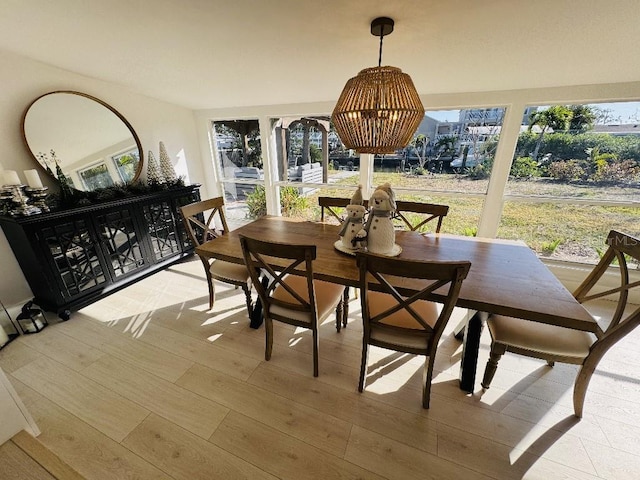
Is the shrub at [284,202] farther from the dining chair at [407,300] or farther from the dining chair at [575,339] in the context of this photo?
the dining chair at [575,339]

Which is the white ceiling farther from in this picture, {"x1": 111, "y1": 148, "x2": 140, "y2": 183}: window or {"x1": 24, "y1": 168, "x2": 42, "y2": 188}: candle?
{"x1": 24, "y1": 168, "x2": 42, "y2": 188}: candle

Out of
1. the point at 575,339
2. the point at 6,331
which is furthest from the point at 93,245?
the point at 575,339

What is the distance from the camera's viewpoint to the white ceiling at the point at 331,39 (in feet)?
4.38

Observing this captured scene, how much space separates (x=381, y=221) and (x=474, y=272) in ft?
1.89

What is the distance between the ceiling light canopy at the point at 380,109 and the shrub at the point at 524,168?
1967mm

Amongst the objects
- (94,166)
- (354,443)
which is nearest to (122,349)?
(354,443)

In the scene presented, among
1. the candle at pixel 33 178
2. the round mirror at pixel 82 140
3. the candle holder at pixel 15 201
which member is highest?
the round mirror at pixel 82 140

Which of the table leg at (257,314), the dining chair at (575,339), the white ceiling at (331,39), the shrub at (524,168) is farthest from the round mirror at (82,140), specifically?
the shrub at (524,168)

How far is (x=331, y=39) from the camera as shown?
1.64 meters

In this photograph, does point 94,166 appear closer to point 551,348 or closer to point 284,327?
point 284,327

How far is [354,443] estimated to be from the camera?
4.15ft

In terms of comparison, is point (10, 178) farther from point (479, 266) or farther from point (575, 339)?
point (575, 339)

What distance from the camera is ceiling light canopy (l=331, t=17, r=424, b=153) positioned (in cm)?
113

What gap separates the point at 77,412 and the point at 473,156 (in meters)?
3.68
